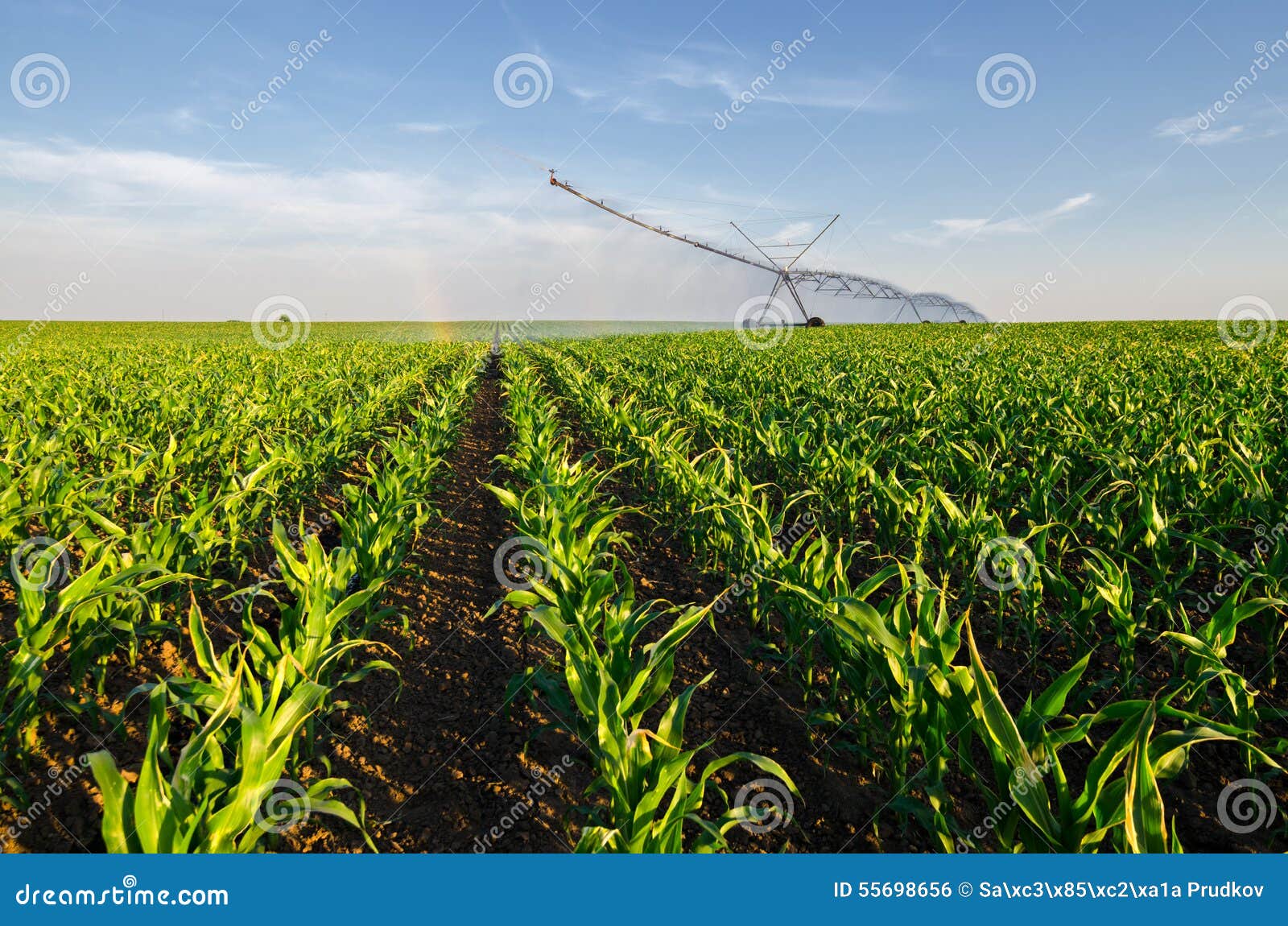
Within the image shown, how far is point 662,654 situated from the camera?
2.25 meters

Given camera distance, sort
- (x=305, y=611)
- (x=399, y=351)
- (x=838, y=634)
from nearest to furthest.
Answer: (x=838, y=634), (x=305, y=611), (x=399, y=351)

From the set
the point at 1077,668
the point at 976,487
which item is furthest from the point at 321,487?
the point at 1077,668

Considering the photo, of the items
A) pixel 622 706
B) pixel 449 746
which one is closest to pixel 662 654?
pixel 622 706

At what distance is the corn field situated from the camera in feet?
6.09

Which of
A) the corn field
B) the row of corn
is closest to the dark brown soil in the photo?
the corn field

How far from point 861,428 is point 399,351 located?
16.7m

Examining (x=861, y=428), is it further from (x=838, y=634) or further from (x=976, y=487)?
(x=838, y=634)

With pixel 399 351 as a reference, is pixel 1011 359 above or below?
below

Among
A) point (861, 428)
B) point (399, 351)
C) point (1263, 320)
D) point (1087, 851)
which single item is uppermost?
point (399, 351)

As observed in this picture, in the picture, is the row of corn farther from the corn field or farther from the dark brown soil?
the dark brown soil

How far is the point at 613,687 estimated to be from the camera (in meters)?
2.12

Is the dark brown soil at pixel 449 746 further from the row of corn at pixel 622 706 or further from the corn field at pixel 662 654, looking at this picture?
the row of corn at pixel 622 706

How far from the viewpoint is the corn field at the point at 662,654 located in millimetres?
1855

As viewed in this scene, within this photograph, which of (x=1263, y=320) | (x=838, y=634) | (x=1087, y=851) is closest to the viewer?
(x=1087, y=851)
